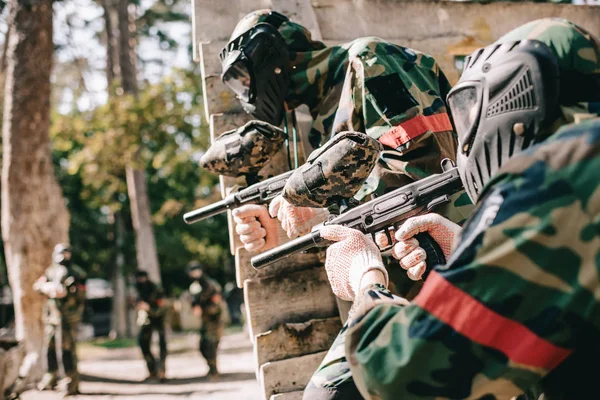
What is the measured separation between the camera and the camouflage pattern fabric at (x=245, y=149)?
11.3 ft

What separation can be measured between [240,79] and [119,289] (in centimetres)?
1954

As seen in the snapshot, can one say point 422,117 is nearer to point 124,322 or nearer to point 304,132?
point 304,132

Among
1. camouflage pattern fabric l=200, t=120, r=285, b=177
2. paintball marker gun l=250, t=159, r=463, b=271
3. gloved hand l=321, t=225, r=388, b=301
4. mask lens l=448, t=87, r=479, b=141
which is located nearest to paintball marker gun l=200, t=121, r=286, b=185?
camouflage pattern fabric l=200, t=120, r=285, b=177

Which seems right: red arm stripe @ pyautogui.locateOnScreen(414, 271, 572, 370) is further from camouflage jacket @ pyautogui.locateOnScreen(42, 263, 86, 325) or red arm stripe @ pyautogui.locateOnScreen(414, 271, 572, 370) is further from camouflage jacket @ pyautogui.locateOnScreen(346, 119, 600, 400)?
camouflage jacket @ pyautogui.locateOnScreen(42, 263, 86, 325)

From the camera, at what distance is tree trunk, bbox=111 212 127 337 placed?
2119 centimetres

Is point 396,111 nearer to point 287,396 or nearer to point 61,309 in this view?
point 287,396

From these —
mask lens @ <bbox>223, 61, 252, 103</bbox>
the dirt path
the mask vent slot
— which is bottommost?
the dirt path

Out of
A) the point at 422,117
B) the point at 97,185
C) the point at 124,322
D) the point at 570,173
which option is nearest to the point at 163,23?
the point at 97,185

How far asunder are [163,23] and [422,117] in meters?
21.3

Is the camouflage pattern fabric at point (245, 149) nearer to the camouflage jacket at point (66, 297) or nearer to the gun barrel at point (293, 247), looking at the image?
the gun barrel at point (293, 247)

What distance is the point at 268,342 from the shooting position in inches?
154

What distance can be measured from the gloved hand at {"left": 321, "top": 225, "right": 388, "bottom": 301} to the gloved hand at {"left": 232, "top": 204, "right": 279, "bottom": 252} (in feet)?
4.76

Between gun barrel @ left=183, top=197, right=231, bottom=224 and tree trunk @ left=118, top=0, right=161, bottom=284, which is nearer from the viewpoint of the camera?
gun barrel @ left=183, top=197, right=231, bottom=224

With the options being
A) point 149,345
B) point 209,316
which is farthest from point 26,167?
point 209,316
